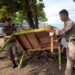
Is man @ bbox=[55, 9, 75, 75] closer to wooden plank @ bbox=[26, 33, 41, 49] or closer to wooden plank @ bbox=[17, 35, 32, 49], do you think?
wooden plank @ bbox=[26, 33, 41, 49]

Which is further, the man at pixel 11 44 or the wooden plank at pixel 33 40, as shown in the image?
the man at pixel 11 44

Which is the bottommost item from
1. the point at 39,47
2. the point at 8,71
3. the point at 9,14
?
the point at 8,71

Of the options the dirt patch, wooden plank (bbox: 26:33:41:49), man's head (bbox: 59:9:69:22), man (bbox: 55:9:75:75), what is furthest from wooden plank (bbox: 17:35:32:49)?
man's head (bbox: 59:9:69:22)

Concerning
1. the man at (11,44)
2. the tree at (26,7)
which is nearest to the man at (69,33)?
the man at (11,44)

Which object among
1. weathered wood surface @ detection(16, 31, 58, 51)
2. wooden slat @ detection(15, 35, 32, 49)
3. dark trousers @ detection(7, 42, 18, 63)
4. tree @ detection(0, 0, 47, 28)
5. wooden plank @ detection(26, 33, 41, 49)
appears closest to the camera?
weathered wood surface @ detection(16, 31, 58, 51)

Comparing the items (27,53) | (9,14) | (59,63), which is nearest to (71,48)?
(59,63)

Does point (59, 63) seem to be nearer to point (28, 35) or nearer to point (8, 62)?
point (28, 35)

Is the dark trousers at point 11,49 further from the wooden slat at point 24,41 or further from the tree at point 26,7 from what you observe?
the tree at point 26,7

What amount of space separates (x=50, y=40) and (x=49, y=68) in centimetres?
81

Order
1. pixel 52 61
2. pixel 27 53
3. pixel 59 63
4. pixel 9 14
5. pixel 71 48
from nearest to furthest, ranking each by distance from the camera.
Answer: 1. pixel 71 48
2. pixel 59 63
3. pixel 52 61
4. pixel 27 53
5. pixel 9 14

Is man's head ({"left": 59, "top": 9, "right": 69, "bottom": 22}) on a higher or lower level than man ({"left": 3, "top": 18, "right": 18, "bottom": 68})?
higher

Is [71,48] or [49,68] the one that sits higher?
[71,48]

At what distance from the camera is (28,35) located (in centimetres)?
835

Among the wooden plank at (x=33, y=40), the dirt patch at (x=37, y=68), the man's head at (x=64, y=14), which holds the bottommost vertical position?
the dirt patch at (x=37, y=68)
